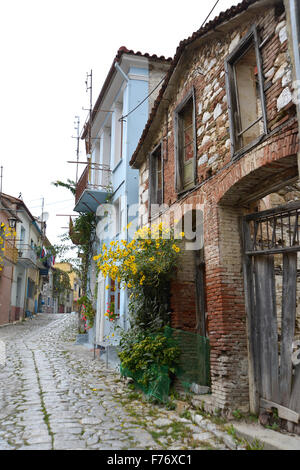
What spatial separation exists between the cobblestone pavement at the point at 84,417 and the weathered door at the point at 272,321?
2.53ft

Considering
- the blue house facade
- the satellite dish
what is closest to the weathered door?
the blue house facade

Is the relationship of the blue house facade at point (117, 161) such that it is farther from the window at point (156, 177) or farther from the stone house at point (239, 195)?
the stone house at point (239, 195)

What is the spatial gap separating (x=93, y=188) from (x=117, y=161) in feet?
4.11

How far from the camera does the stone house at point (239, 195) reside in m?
4.47

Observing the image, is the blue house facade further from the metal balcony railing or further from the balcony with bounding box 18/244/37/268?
the balcony with bounding box 18/244/37/268

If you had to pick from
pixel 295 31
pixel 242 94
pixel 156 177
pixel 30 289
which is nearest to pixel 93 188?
pixel 156 177

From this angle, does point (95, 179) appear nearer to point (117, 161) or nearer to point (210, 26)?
point (117, 161)

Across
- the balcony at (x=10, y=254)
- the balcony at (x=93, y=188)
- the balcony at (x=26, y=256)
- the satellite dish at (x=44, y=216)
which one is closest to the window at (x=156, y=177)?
the balcony at (x=93, y=188)

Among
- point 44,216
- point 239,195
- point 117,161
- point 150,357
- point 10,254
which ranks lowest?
point 150,357

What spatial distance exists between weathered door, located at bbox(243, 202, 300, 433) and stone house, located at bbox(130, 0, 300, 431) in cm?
1

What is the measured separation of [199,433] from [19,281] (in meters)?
22.5

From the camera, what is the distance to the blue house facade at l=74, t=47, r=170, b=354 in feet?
34.9

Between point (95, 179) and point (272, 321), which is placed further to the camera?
point (95, 179)

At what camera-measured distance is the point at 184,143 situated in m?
7.48
